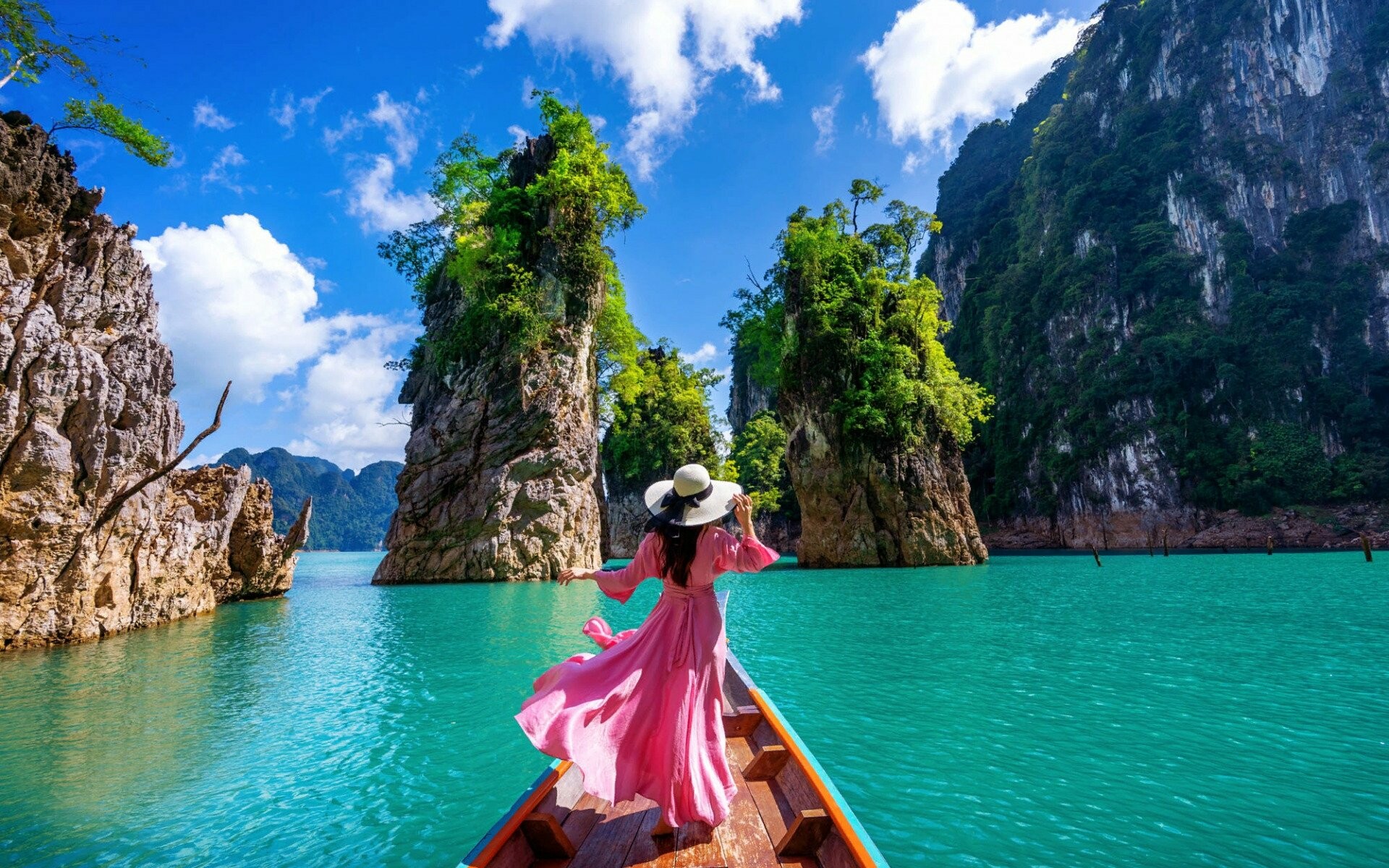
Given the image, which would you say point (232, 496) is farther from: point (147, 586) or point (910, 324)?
point (910, 324)

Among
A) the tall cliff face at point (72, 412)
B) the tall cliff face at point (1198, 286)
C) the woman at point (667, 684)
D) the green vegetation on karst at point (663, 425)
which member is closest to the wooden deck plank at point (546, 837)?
the woman at point (667, 684)

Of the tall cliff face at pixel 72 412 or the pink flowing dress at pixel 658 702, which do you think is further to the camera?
the tall cliff face at pixel 72 412

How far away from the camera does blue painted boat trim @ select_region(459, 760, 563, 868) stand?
87.7 inches

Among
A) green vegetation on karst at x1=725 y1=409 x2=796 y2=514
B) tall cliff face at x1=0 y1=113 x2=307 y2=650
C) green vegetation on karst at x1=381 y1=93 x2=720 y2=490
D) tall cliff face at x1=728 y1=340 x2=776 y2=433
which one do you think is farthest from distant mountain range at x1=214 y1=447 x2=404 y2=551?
tall cliff face at x1=0 y1=113 x2=307 y2=650

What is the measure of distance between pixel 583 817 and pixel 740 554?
4.94 feet

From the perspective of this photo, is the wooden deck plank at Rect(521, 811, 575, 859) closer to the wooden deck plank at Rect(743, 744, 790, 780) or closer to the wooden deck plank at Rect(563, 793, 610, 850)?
the wooden deck plank at Rect(563, 793, 610, 850)

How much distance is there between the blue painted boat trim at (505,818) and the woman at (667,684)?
28 cm

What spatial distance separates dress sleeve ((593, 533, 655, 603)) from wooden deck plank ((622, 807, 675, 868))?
1.07m

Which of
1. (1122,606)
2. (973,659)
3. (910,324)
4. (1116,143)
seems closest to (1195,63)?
(1116,143)

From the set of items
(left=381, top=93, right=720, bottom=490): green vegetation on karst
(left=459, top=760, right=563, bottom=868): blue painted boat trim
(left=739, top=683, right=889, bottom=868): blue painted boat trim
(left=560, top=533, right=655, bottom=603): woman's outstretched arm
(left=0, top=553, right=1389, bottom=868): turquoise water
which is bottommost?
(left=0, top=553, right=1389, bottom=868): turquoise water

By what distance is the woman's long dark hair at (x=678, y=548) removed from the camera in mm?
3225

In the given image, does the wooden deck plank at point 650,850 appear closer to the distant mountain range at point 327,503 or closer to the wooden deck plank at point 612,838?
the wooden deck plank at point 612,838

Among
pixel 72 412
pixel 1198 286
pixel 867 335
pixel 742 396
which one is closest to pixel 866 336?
pixel 867 335

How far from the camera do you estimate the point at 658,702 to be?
125 inches
